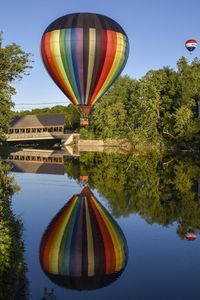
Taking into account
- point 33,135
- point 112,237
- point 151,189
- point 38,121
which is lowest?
point 112,237

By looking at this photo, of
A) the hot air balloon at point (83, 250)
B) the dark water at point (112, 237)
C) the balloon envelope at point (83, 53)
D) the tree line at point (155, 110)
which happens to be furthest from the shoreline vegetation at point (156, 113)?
the hot air balloon at point (83, 250)

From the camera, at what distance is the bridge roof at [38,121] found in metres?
71.5

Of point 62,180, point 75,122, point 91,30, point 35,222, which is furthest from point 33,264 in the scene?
point 75,122

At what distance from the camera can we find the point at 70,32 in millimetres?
30281

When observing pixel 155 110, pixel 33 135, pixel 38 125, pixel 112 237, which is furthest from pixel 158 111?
pixel 112 237

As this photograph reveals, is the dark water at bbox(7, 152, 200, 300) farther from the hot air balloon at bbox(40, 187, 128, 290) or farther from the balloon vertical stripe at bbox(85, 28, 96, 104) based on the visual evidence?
the balloon vertical stripe at bbox(85, 28, 96, 104)

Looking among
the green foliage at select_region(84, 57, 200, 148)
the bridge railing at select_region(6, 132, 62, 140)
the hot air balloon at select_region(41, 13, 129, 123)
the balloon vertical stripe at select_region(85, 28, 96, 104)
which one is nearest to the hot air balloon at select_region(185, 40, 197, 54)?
the green foliage at select_region(84, 57, 200, 148)

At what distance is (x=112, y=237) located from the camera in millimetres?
14898

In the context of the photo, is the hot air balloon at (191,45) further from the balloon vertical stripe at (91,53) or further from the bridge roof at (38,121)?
the balloon vertical stripe at (91,53)

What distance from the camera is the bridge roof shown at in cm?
7150

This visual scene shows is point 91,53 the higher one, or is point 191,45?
point 191,45

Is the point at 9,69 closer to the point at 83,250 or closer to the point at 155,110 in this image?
the point at 83,250

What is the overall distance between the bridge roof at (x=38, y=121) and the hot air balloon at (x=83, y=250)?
53631mm

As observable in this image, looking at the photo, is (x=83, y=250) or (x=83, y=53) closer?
(x=83, y=250)
